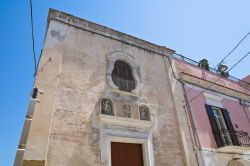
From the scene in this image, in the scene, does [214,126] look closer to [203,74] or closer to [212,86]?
[212,86]

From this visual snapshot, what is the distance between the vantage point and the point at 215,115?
1049cm

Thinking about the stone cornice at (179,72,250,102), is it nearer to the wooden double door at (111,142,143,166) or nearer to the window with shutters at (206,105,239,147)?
the window with shutters at (206,105,239,147)

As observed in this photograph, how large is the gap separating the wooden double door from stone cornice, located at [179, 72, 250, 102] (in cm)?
465

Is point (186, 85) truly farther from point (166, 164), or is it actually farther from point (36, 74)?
point (36, 74)

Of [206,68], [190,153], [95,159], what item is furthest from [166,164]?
[206,68]

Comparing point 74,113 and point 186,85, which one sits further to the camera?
point 186,85

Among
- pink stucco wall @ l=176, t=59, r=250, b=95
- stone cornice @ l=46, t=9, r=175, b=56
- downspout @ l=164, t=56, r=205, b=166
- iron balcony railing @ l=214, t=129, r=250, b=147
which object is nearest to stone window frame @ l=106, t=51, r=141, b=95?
stone cornice @ l=46, t=9, r=175, b=56

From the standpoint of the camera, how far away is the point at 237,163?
30.2ft

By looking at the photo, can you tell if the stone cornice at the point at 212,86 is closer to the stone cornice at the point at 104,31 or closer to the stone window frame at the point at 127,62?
the stone cornice at the point at 104,31

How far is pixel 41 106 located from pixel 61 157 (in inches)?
59.9

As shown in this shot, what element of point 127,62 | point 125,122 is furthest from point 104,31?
point 125,122

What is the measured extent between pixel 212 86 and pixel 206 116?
2285 mm

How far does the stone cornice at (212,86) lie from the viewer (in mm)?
10308

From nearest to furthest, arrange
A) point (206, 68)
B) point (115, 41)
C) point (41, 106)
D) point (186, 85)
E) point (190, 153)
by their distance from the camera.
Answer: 1. point (41, 106)
2. point (190, 153)
3. point (115, 41)
4. point (186, 85)
5. point (206, 68)
